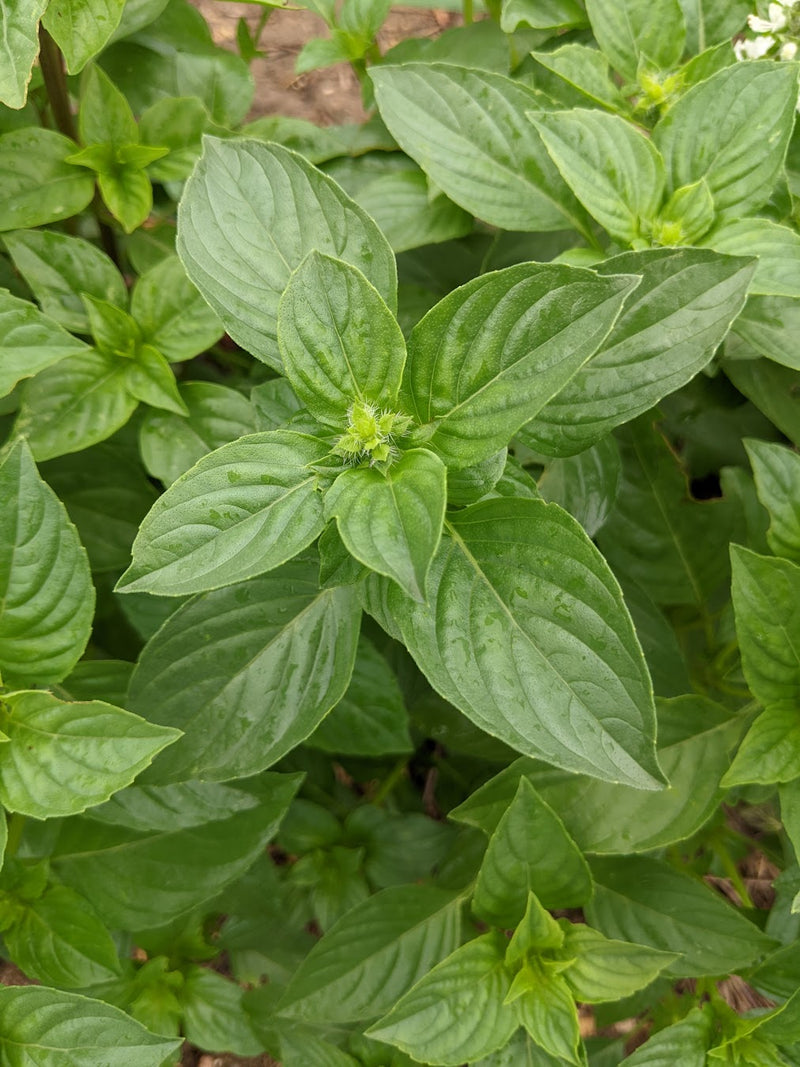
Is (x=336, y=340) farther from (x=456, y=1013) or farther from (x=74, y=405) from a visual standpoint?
(x=456, y=1013)

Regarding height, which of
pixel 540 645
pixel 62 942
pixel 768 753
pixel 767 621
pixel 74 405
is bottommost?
pixel 62 942

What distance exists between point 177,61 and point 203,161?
0.80 m

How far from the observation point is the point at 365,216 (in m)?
1.12

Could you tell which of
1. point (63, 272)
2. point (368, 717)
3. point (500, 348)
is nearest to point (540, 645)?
point (500, 348)

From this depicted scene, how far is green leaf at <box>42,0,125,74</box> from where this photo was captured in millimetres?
1251

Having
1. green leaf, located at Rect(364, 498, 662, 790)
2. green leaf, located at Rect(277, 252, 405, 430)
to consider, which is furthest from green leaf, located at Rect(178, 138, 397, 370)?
green leaf, located at Rect(364, 498, 662, 790)

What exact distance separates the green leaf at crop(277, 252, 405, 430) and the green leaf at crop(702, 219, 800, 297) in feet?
1.87

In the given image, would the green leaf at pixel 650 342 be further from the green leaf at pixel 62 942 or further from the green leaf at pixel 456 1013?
the green leaf at pixel 62 942

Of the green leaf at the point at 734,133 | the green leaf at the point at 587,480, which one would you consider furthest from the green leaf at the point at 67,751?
the green leaf at the point at 734,133

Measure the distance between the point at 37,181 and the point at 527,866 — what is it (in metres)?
1.42

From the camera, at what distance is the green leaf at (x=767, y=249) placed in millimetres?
1237

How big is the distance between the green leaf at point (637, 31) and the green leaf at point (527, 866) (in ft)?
4.05

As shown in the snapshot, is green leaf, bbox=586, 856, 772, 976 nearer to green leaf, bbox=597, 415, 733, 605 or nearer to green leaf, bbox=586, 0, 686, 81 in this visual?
green leaf, bbox=597, 415, 733, 605

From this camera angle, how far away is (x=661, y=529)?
1758 millimetres
